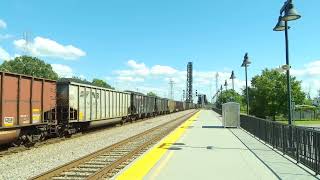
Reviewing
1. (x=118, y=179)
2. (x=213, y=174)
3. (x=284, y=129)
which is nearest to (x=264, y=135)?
(x=284, y=129)

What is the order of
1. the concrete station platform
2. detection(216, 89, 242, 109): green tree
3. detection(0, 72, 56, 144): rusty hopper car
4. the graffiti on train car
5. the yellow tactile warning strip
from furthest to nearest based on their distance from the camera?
1. detection(216, 89, 242, 109): green tree
2. the graffiti on train car
3. detection(0, 72, 56, 144): rusty hopper car
4. the yellow tactile warning strip
5. the concrete station platform

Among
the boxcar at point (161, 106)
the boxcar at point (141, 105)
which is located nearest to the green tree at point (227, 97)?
the boxcar at point (161, 106)

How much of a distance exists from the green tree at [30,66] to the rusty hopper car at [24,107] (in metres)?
74.1

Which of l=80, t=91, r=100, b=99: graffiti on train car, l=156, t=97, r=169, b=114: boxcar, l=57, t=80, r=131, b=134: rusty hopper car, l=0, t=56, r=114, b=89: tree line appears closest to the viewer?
l=57, t=80, r=131, b=134: rusty hopper car

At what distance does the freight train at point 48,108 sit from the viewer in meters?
16.0

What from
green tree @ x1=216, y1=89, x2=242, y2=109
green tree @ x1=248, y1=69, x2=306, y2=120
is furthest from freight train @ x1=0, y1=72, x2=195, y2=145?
green tree @ x1=216, y1=89, x2=242, y2=109

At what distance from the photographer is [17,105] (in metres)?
16.5

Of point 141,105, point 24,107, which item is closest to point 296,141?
point 24,107

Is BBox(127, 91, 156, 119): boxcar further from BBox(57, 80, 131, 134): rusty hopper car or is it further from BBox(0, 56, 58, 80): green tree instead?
BBox(0, 56, 58, 80): green tree

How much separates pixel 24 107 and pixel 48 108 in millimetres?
2979

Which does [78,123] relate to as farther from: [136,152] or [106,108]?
A: [136,152]

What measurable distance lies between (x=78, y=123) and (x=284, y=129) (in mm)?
13981

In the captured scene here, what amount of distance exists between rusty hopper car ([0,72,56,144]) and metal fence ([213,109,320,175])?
31.7 ft

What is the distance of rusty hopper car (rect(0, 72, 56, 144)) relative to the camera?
15.7 m
